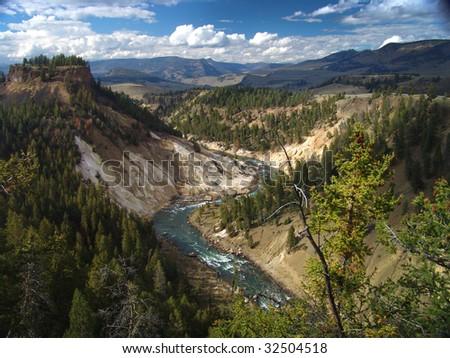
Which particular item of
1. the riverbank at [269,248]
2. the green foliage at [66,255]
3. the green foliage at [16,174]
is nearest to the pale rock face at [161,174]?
the green foliage at [66,255]

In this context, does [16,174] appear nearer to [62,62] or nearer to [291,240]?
[291,240]

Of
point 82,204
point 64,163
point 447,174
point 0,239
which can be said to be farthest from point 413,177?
point 64,163

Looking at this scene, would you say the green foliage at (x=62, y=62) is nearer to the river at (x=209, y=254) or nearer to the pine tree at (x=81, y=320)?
the river at (x=209, y=254)

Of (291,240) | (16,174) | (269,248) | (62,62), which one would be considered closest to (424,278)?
(16,174)

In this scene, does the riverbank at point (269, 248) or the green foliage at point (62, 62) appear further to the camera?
the green foliage at point (62, 62)

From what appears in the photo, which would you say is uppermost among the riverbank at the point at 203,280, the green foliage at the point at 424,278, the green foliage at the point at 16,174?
the green foliage at the point at 16,174

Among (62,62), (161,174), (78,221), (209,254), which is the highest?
(62,62)

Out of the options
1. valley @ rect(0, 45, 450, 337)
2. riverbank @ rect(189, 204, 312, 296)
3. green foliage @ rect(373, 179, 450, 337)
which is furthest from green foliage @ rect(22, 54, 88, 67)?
green foliage @ rect(373, 179, 450, 337)
